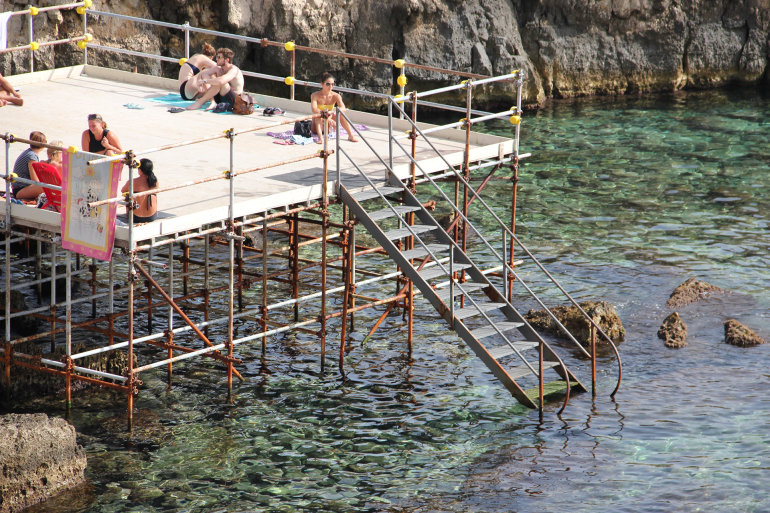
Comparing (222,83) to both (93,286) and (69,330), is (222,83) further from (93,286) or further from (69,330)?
(69,330)

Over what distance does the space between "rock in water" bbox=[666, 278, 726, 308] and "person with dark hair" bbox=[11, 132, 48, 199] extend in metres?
11.8

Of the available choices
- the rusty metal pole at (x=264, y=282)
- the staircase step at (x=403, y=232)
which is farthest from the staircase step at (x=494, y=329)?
the rusty metal pole at (x=264, y=282)

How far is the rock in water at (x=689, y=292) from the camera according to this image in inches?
805

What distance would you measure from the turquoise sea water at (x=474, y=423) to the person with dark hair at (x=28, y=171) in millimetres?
3215

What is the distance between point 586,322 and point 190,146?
767cm

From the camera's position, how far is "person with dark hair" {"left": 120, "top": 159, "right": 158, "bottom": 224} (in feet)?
46.6

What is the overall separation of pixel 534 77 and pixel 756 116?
7677 mm

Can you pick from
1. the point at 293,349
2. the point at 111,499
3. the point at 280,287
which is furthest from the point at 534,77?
the point at 111,499

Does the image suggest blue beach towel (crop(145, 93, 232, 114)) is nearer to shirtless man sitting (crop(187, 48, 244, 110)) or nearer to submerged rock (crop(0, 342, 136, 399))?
shirtless man sitting (crop(187, 48, 244, 110))

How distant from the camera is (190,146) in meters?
18.5

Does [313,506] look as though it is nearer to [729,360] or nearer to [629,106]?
[729,360]

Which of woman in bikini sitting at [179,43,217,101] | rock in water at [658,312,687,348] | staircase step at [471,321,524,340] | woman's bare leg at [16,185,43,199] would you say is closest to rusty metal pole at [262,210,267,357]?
Result: woman's bare leg at [16,185,43,199]

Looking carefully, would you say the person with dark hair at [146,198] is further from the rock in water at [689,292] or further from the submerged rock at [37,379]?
the rock in water at [689,292]

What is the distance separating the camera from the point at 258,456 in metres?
14.5
